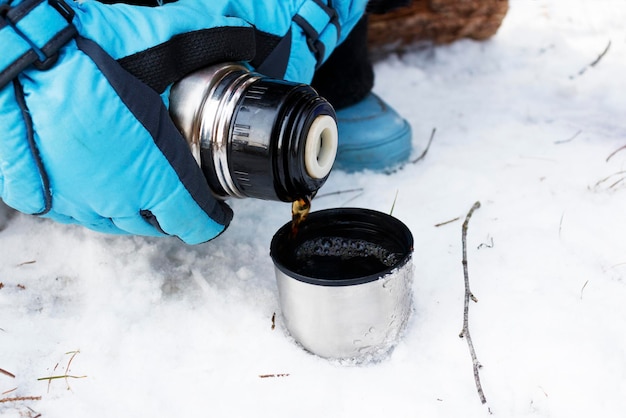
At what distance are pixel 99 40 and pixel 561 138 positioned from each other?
1.00 metres

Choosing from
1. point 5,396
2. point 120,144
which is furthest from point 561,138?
point 5,396

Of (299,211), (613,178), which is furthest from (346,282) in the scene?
(613,178)

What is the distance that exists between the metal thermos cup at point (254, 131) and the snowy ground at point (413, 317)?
0.22 metres

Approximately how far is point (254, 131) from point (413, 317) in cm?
36

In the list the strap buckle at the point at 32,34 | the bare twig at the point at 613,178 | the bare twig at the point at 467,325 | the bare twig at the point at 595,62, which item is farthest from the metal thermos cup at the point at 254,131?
the bare twig at the point at 595,62

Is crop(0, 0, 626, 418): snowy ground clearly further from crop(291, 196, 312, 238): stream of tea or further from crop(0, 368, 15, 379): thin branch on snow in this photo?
crop(291, 196, 312, 238): stream of tea

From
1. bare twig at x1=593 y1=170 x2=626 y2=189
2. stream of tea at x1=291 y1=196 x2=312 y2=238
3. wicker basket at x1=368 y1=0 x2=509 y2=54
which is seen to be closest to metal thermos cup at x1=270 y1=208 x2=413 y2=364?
stream of tea at x1=291 y1=196 x2=312 y2=238

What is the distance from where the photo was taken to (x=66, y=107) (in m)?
0.73

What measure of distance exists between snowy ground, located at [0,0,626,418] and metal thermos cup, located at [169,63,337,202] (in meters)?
0.22

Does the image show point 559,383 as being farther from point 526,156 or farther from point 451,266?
point 526,156

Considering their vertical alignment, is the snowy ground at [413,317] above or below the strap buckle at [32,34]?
Result: below

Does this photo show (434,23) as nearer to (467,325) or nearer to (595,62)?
(595,62)

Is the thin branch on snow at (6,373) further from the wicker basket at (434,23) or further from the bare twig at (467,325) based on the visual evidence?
the wicker basket at (434,23)

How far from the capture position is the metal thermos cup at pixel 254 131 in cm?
78
